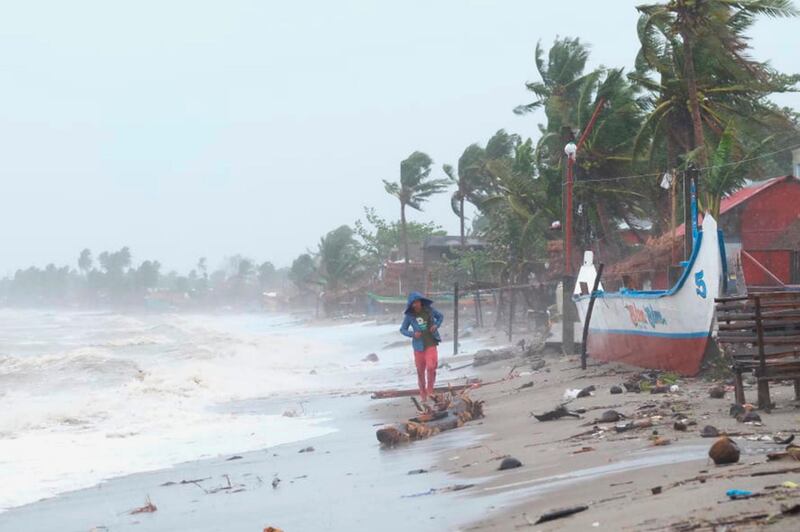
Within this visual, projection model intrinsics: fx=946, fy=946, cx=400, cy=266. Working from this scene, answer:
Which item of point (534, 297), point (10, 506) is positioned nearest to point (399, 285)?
point (534, 297)

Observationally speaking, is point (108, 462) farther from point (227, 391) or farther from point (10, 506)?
point (227, 391)

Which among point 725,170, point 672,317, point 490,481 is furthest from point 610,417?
point 725,170

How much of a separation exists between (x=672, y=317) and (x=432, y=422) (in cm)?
436

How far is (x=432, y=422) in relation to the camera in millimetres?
10688

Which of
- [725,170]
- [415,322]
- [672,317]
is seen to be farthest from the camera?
[725,170]

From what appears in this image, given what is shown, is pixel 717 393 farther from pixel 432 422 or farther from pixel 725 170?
pixel 725 170

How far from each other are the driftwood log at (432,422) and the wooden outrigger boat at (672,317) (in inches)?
123

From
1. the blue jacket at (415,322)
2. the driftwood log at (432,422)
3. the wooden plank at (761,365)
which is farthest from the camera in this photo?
the blue jacket at (415,322)

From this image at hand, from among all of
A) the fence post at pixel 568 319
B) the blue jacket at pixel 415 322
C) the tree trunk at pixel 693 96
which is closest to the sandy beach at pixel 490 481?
the blue jacket at pixel 415 322

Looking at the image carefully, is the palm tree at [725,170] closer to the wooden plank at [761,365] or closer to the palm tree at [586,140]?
the palm tree at [586,140]

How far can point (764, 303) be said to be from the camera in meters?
8.38

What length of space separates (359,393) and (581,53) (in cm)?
1805

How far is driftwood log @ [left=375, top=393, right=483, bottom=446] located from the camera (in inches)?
399

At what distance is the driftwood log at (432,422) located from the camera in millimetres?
10125
